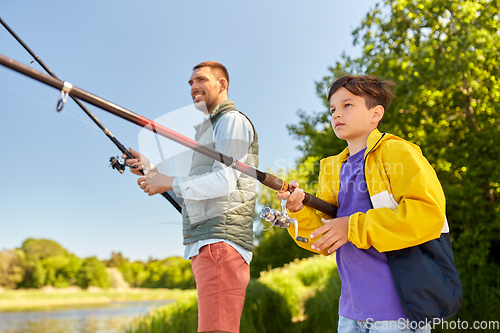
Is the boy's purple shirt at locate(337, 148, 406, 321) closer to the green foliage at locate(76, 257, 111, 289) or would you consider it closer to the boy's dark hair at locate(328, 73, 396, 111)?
the boy's dark hair at locate(328, 73, 396, 111)

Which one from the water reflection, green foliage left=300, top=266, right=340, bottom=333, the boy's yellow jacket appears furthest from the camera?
the water reflection

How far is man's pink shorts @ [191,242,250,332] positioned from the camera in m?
1.94

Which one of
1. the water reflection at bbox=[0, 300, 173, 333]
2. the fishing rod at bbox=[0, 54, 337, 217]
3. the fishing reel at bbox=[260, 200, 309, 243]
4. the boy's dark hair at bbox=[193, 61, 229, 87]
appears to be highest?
the boy's dark hair at bbox=[193, 61, 229, 87]

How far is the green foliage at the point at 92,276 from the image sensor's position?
3344 cm

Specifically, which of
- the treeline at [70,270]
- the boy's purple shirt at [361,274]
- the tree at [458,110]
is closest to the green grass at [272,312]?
the tree at [458,110]

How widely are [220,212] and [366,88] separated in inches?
40.7

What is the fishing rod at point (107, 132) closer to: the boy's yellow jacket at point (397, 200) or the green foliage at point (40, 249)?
the boy's yellow jacket at point (397, 200)

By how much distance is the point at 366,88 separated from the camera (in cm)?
175

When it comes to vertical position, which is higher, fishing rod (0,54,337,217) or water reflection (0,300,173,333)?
fishing rod (0,54,337,217)

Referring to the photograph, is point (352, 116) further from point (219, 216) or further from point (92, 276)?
point (92, 276)

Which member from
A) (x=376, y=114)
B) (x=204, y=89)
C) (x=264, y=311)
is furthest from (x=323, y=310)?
(x=376, y=114)

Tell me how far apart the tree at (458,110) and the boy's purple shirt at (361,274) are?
541 cm

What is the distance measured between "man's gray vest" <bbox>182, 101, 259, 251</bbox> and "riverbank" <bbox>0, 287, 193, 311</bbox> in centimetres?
3055

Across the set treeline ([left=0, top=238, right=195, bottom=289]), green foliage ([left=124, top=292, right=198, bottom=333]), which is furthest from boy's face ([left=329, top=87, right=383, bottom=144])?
treeline ([left=0, top=238, right=195, bottom=289])
